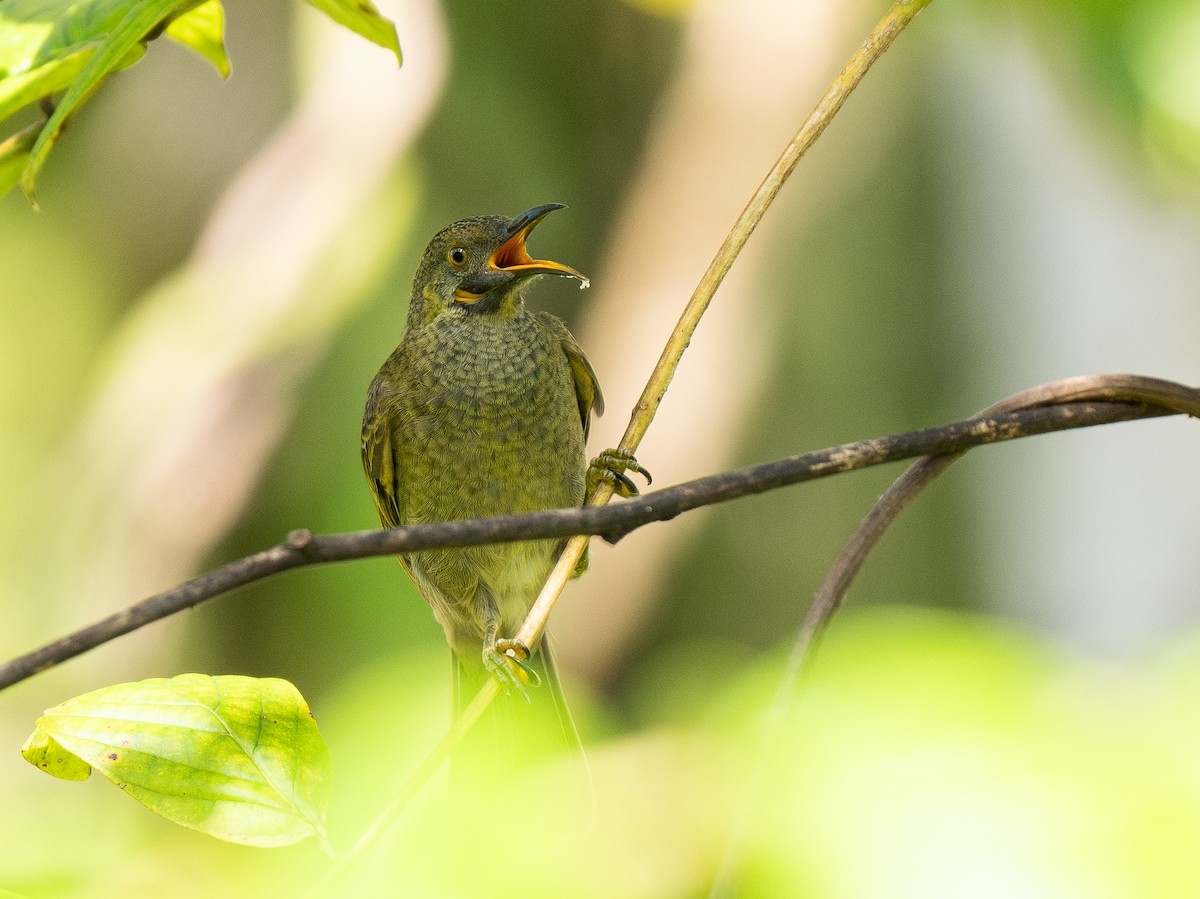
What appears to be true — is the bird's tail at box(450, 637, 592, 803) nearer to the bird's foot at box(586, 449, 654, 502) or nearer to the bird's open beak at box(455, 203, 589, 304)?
the bird's foot at box(586, 449, 654, 502)

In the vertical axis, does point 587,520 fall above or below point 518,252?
below

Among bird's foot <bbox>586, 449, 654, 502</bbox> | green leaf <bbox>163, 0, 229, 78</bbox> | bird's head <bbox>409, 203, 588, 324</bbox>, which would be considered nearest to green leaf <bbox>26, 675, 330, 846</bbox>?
green leaf <bbox>163, 0, 229, 78</bbox>

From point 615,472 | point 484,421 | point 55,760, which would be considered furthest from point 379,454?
point 55,760

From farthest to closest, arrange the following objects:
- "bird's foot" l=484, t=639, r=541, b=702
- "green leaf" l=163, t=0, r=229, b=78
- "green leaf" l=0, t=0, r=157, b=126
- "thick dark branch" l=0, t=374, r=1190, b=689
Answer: "bird's foot" l=484, t=639, r=541, b=702 < "green leaf" l=163, t=0, r=229, b=78 < "green leaf" l=0, t=0, r=157, b=126 < "thick dark branch" l=0, t=374, r=1190, b=689

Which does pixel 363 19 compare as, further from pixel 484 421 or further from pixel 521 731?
pixel 521 731

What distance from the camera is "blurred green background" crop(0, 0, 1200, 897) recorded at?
3844 mm

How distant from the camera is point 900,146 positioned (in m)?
5.13

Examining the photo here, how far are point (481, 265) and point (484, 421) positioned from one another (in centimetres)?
37

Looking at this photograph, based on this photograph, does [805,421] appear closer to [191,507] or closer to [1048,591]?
[1048,591]

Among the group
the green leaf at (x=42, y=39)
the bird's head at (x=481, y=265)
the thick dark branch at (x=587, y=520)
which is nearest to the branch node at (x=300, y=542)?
the thick dark branch at (x=587, y=520)

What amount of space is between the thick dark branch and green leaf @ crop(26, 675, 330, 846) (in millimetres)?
226

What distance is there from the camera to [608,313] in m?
4.05

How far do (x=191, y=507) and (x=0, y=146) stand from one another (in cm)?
286

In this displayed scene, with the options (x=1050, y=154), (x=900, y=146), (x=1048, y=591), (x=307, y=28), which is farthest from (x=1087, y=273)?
(x=307, y=28)
